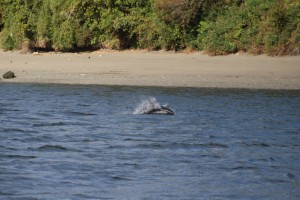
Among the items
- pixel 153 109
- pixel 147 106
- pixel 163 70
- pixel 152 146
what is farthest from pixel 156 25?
pixel 152 146

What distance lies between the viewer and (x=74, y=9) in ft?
84.4

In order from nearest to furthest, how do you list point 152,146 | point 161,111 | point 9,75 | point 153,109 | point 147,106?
1. point 152,146
2. point 161,111
3. point 153,109
4. point 147,106
5. point 9,75

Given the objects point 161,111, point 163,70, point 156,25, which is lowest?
point 161,111

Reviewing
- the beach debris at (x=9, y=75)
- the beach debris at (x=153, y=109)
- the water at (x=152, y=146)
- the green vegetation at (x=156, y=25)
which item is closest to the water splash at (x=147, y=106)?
the beach debris at (x=153, y=109)

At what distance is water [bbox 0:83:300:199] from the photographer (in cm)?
958

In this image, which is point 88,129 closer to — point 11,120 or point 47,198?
point 11,120

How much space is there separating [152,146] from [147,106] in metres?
4.27

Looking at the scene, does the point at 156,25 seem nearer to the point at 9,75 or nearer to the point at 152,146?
the point at 9,75

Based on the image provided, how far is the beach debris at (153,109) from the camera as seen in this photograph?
16.1 m

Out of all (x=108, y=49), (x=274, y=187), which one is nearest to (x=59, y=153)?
(x=274, y=187)

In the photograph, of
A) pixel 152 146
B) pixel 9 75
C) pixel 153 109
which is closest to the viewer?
pixel 152 146

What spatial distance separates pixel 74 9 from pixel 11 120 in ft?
35.3

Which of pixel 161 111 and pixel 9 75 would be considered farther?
pixel 9 75

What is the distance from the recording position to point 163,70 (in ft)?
69.6
